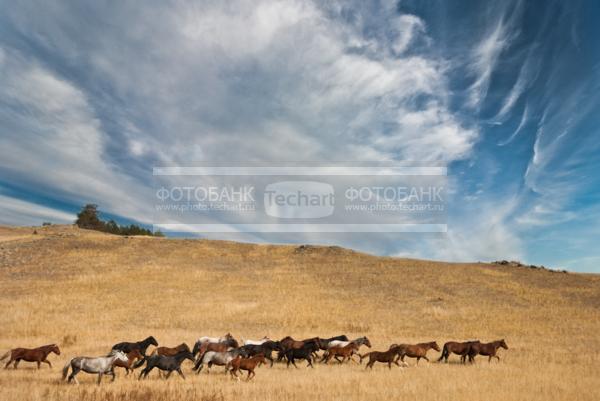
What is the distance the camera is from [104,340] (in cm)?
2341

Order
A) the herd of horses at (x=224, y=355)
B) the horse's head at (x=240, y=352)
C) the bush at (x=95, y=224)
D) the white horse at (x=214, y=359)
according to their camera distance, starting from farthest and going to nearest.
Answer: the bush at (x=95, y=224)
the horse's head at (x=240, y=352)
the white horse at (x=214, y=359)
the herd of horses at (x=224, y=355)

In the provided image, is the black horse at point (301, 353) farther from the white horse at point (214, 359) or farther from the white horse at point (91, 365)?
the white horse at point (91, 365)

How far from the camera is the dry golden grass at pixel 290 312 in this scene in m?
13.1

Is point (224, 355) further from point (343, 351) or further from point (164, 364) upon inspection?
point (343, 351)

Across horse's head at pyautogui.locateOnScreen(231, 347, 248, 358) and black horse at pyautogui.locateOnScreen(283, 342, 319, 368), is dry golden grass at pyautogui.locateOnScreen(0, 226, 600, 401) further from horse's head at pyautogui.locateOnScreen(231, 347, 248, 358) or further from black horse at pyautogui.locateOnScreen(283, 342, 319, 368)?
horse's head at pyautogui.locateOnScreen(231, 347, 248, 358)

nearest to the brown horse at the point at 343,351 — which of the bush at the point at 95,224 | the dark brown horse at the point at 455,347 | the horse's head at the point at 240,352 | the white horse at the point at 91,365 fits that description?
the horse's head at the point at 240,352

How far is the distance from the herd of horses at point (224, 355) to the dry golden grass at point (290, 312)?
1.68 feet

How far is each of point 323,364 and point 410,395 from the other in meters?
6.81

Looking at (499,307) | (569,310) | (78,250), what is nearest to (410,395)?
(499,307)

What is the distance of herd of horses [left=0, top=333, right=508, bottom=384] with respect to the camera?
14148mm

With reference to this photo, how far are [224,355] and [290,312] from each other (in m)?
19.9

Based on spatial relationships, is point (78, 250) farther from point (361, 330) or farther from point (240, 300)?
point (361, 330)

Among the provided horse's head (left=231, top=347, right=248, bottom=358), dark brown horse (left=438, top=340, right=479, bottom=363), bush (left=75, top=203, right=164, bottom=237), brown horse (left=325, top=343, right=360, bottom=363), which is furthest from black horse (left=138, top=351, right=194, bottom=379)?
bush (left=75, top=203, right=164, bottom=237)

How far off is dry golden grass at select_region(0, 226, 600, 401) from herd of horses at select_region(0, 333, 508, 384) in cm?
51
